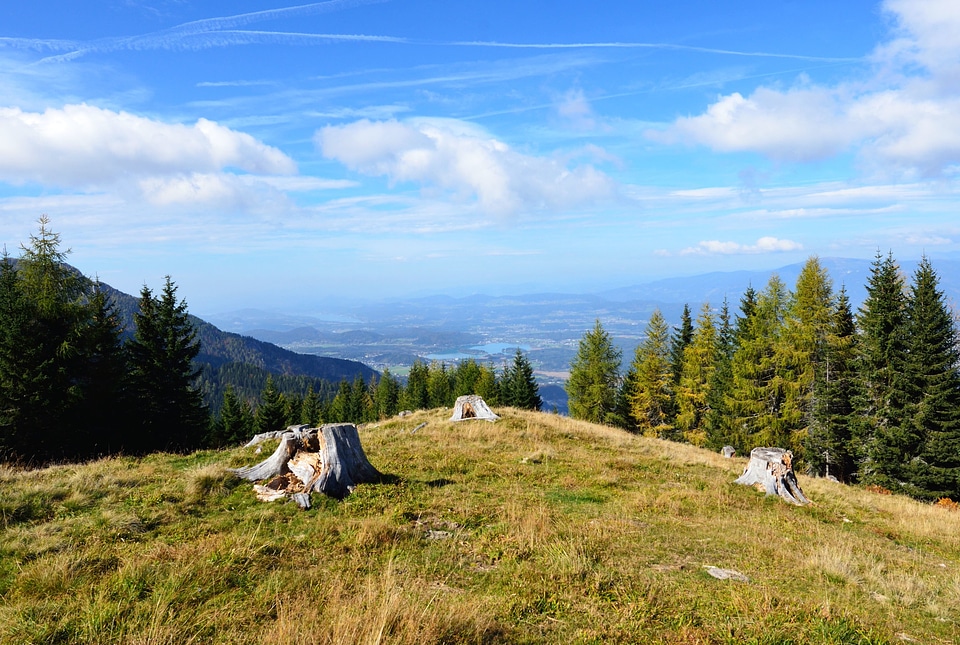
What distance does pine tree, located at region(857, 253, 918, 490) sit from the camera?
25016 millimetres

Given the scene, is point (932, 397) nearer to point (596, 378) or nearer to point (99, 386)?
point (596, 378)

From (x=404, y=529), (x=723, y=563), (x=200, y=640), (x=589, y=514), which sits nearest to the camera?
(x=200, y=640)

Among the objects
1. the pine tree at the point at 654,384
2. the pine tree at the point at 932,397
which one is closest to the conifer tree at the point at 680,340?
the pine tree at the point at 654,384

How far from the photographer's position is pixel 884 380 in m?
26.9

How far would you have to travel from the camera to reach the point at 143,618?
4.88 meters

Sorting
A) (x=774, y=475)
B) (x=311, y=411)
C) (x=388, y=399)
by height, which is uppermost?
(x=774, y=475)

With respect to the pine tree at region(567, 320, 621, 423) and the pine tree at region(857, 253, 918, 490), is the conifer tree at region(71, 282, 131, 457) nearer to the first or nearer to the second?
the pine tree at region(567, 320, 621, 423)

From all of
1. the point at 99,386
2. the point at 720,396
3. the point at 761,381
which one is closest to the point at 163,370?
the point at 99,386

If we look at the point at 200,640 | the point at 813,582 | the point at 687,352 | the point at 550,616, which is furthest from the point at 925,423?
the point at 200,640

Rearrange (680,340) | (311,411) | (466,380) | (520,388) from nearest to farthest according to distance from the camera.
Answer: (680,340) → (520,388) → (466,380) → (311,411)

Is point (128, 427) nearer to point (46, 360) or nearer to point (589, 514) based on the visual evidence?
point (46, 360)

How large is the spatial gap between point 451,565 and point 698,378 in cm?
3909

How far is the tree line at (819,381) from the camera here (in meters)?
24.6

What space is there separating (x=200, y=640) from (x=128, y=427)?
2970cm
